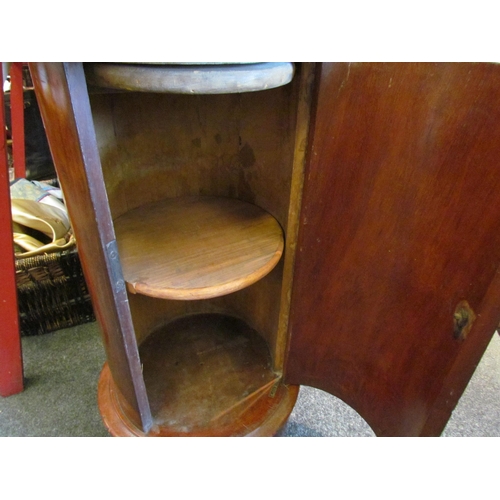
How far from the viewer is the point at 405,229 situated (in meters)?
0.53

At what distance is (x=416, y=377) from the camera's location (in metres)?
0.60

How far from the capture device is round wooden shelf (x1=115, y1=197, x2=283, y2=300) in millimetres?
639

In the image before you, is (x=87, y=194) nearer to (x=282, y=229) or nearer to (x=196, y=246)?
(x=196, y=246)

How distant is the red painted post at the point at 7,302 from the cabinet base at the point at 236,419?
0.33m

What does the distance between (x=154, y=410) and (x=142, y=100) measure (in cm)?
68

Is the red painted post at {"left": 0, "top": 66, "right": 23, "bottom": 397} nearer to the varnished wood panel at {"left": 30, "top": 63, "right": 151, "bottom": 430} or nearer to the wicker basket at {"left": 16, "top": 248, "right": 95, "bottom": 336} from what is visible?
the wicker basket at {"left": 16, "top": 248, "right": 95, "bottom": 336}

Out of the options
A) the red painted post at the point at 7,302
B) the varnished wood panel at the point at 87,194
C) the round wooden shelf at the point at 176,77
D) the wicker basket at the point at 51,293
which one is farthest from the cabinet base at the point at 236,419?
the round wooden shelf at the point at 176,77

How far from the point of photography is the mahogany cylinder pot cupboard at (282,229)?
433 mm

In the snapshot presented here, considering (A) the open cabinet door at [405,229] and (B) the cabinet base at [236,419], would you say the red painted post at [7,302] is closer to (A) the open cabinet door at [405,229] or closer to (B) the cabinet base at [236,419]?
(B) the cabinet base at [236,419]

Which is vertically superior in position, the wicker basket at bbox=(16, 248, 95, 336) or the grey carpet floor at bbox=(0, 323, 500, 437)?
the wicker basket at bbox=(16, 248, 95, 336)

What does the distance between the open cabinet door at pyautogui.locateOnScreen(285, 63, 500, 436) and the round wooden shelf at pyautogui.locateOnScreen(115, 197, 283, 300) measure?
0.36ft

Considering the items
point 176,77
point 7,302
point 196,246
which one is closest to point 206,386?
point 196,246

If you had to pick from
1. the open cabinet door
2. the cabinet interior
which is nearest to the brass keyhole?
the open cabinet door
